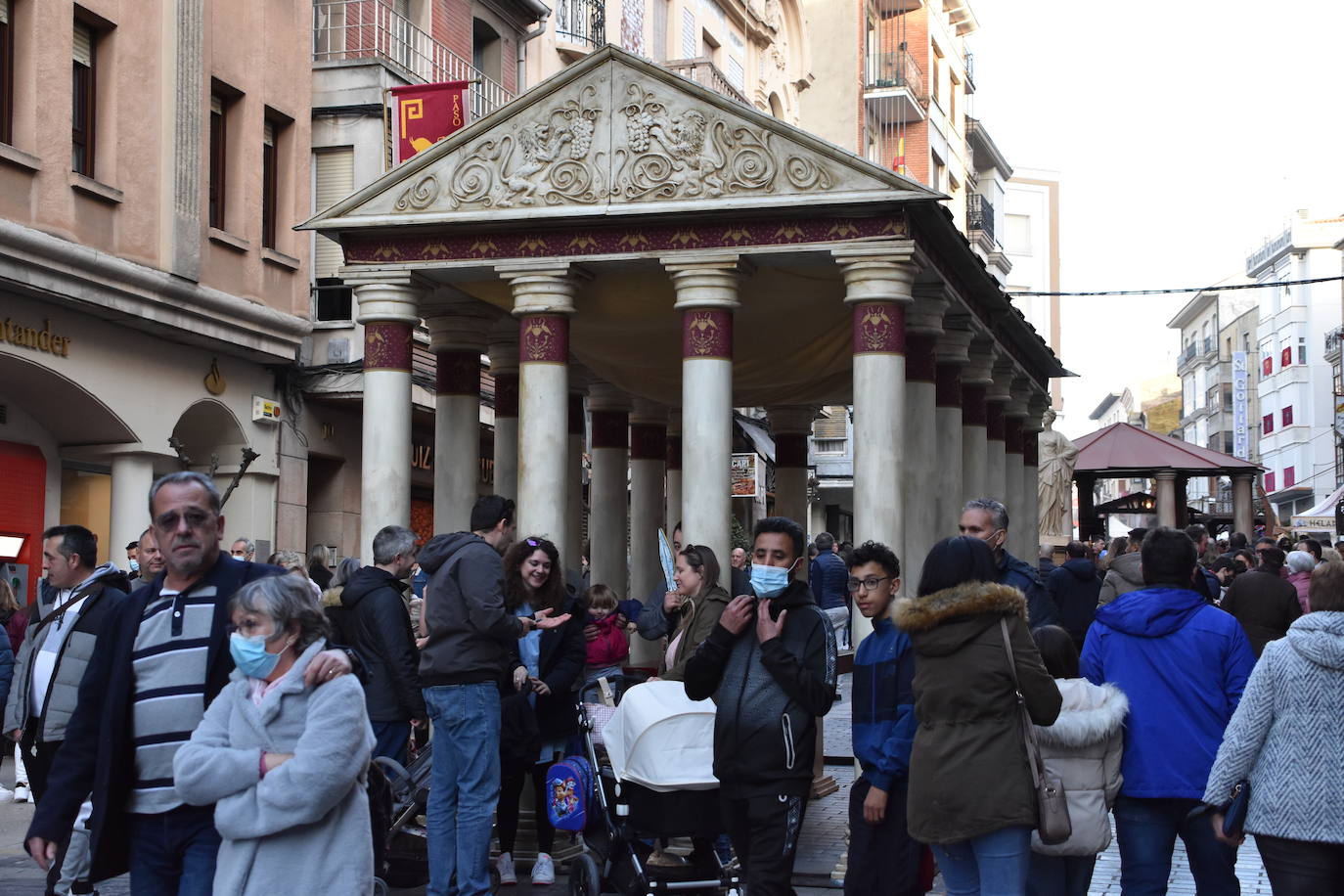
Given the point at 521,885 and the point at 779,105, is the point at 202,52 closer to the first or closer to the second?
the point at 521,885

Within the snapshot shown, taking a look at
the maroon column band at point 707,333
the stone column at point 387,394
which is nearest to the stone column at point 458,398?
the stone column at point 387,394

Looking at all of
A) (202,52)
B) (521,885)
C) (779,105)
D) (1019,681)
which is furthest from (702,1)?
(1019,681)

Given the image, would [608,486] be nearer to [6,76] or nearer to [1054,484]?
[6,76]

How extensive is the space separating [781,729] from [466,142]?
9.87 meters

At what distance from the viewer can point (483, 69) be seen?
31141mm

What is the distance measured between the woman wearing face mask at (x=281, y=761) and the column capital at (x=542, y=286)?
10.5 meters

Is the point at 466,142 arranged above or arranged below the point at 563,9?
below

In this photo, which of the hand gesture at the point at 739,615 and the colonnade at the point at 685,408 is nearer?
the hand gesture at the point at 739,615

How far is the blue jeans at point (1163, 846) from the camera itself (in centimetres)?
679

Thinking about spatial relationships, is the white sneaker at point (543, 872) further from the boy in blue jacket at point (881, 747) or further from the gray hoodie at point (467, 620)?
the boy in blue jacket at point (881, 747)

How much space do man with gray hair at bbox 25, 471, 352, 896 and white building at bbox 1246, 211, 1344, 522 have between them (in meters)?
85.6

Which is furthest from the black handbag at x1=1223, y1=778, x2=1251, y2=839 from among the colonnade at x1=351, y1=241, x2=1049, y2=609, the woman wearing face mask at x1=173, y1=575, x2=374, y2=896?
the colonnade at x1=351, y1=241, x2=1049, y2=609

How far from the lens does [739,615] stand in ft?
22.9

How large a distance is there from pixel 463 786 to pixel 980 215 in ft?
187
